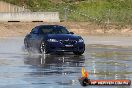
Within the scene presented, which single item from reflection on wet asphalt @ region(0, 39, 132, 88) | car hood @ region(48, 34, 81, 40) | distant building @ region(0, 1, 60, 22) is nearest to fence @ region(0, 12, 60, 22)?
distant building @ region(0, 1, 60, 22)

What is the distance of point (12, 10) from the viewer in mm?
69312

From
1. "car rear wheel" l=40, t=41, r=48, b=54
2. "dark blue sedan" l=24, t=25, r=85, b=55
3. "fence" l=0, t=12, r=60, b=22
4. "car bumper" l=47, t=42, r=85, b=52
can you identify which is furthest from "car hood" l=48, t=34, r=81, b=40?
"fence" l=0, t=12, r=60, b=22

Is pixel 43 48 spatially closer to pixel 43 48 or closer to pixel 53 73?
pixel 43 48

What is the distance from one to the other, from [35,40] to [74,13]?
118 feet

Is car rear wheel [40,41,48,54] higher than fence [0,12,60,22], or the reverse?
car rear wheel [40,41,48,54]

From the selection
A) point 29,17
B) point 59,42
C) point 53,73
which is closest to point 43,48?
point 59,42

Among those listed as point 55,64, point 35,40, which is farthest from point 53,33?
point 55,64

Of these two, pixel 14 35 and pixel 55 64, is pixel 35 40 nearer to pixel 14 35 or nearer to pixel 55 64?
pixel 55 64

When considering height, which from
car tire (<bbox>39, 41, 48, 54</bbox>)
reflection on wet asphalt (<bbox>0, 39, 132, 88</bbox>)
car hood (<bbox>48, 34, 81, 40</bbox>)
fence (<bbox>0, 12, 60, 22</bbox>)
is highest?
reflection on wet asphalt (<bbox>0, 39, 132, 88</bbox>)

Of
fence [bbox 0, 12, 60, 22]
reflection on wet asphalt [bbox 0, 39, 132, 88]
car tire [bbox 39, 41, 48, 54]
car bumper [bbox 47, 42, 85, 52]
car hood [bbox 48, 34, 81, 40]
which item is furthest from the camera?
fence [bbox 0, 12, 60, 22]

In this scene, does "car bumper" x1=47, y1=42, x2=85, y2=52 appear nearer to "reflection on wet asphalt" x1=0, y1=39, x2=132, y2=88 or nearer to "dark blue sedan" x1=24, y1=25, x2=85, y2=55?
"dark blue sedan" x1=24, y1=25, x2=85, y2=55

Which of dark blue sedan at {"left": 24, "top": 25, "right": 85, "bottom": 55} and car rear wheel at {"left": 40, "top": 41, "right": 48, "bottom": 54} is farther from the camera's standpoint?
car rear wheel at {"left": 40, "top": 41, "right": 48, "bottom": 54}

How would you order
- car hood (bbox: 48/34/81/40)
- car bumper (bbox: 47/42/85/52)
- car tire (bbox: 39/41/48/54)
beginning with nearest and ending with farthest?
1. car bumper (bbox: 47/42/85/52)
2. car hood (bbox: 48/34/81/40)
3. car tire (bbox: 39/41/48/54)

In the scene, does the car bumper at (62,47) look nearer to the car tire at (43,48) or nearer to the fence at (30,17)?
the car tire at (43,48)
